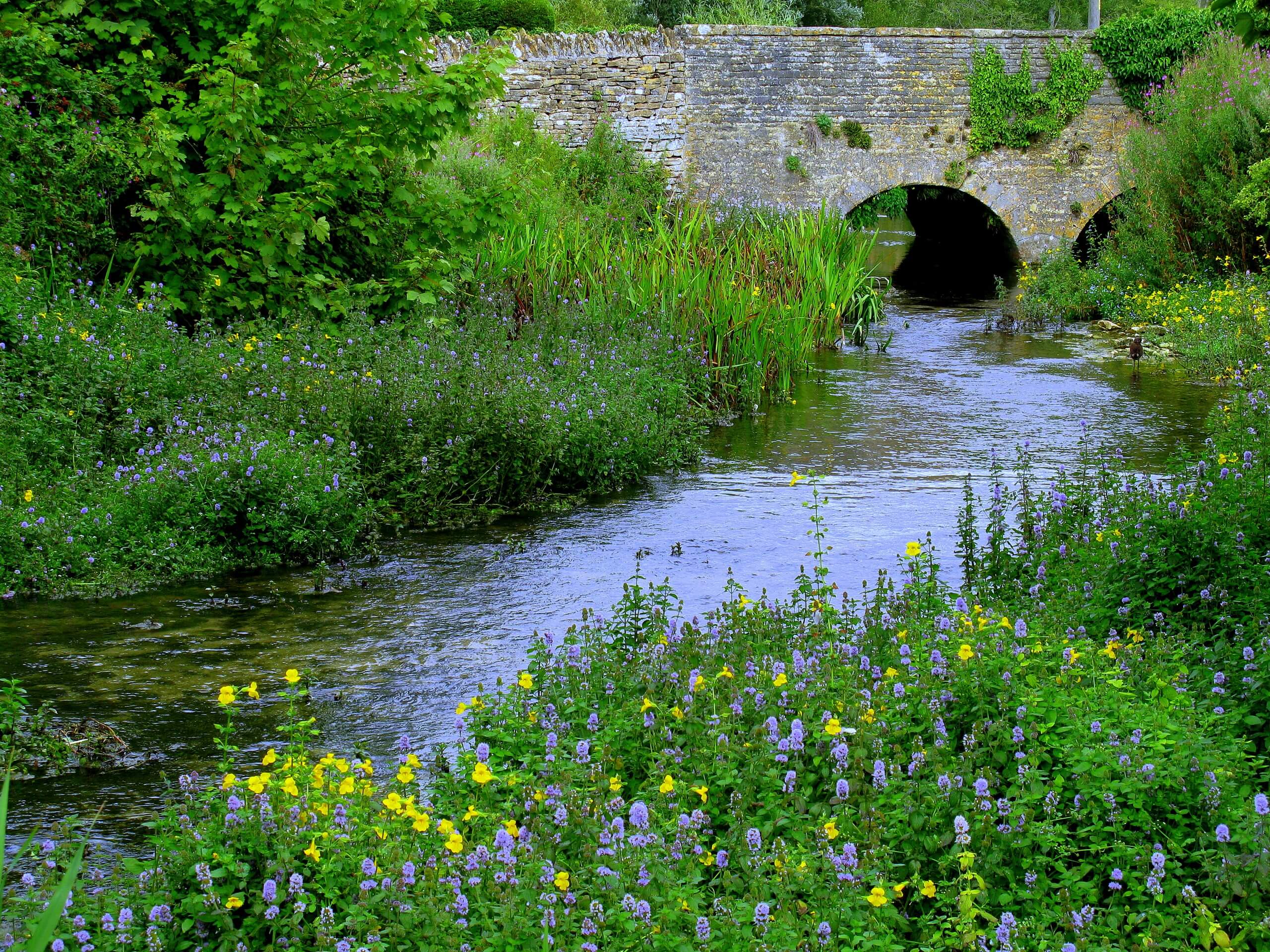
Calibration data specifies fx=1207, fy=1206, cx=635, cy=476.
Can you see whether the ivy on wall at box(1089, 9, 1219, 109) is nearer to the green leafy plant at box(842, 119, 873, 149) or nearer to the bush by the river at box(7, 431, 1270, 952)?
the green leafy plant at box(842, 119, 873, 149)

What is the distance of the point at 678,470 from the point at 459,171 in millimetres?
5544

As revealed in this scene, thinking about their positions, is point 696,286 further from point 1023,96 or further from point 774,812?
point 1023,96

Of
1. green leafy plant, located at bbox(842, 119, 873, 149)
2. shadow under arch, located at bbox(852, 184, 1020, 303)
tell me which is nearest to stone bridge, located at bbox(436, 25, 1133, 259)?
green leafy plant, located at bbox(842, 119, 873, 149)

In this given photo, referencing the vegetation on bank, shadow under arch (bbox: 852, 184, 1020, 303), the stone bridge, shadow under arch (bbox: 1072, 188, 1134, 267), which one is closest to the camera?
the vegetation on bank

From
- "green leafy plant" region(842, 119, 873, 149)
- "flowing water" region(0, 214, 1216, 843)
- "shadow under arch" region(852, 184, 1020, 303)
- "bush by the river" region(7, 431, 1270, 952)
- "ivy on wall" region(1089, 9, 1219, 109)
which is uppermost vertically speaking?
"ivy on wall" region(1089, 9, 1219, 109)

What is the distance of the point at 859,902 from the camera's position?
8.97 ft

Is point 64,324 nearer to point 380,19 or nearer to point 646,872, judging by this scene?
point 380,19

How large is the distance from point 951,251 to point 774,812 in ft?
92.4

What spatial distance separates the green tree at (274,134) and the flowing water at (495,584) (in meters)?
3.08

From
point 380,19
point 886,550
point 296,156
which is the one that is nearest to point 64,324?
point 296,156

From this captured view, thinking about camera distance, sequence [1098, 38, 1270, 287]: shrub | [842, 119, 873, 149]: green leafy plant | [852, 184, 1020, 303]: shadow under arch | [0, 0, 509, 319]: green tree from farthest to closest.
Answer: [852, 184, 1020, 303]: shadow under arch
[842, 119, 873, 149]: green leafy plant
[1098, 38, 1270, 287]: shrub
[0, 0, 509, 319]: green tree

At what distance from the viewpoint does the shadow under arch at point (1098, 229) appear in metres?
18.5

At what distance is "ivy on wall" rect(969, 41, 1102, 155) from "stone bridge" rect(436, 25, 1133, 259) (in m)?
0.17

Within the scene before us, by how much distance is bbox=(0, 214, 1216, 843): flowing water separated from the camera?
4797 millimetres
